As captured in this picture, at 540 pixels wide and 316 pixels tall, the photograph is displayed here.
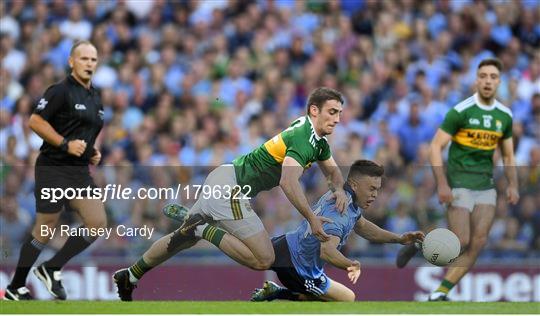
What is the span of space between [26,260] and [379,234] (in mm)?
3115

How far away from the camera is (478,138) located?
44.2 feet

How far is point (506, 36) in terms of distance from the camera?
2048cm

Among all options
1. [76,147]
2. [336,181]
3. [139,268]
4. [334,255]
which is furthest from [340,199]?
[76,147]

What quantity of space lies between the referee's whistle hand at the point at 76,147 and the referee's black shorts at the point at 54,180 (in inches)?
7.9

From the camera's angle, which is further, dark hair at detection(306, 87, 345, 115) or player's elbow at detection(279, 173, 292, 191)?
dark hair at detection(306, 87, 345, 115)

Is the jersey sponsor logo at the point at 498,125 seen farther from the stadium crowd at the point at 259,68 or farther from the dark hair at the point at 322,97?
the stadium crowd at the point at 259,68

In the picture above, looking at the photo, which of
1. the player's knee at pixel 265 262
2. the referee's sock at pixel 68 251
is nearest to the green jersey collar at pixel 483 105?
the player's knee at pixel 265 262

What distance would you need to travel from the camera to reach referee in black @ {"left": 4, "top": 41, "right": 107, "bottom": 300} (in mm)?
12680

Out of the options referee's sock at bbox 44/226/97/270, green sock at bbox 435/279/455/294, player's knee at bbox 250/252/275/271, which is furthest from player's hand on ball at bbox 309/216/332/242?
referee's sock at bbox 44/226/97/270

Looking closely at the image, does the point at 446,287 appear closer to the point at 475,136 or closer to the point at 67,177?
the point at 475,136

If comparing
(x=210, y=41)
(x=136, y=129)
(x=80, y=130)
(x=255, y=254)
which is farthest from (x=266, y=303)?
(x=210, y=41)

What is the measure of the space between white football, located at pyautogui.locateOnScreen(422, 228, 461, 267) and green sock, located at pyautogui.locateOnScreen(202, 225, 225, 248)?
1833 millimetres

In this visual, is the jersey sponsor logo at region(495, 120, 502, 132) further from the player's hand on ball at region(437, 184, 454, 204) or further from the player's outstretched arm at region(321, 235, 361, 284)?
the player's outstretched arm at region(321, 235, 361, 284)

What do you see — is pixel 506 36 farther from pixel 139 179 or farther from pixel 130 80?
pixel 139 179
